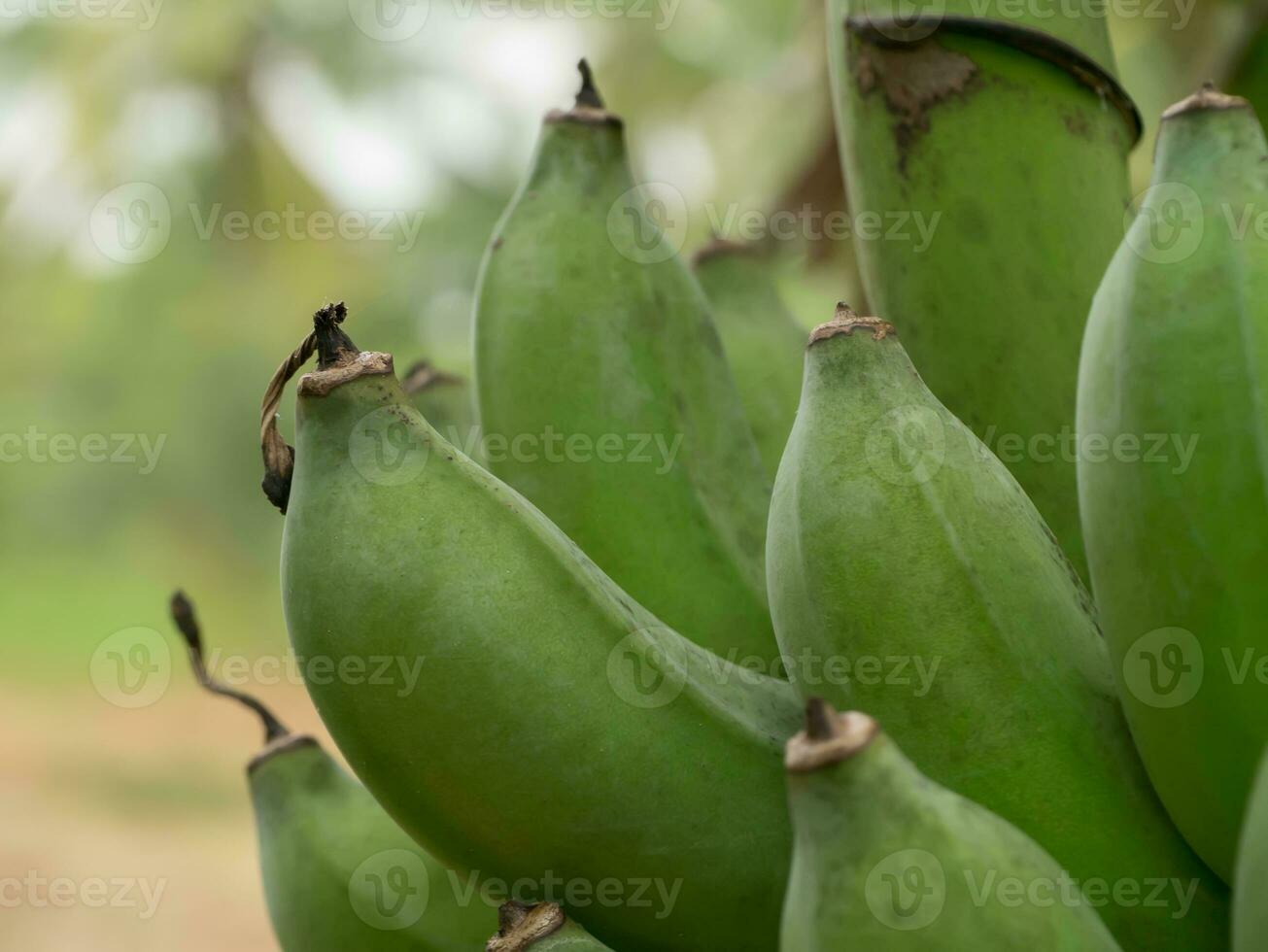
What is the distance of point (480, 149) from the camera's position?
25.4 ft

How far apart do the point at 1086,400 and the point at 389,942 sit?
1.78ft

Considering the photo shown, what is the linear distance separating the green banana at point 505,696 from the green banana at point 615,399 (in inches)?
5.9

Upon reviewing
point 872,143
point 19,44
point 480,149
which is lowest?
point 872,143

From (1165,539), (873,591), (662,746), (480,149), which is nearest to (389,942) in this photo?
(662,746)

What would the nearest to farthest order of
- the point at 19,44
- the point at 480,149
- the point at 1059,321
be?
1. the point at 1059,321
2. the point at 19,44
3. the point at 480,149

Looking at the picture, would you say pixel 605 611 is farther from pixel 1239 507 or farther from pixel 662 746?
pixel 1239 507

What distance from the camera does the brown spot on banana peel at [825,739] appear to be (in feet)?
1.57

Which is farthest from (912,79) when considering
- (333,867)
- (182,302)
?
(182,302)

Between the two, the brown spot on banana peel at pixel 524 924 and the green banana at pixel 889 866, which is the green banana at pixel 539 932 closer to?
the brown spot on banana peel at pixel 524 924

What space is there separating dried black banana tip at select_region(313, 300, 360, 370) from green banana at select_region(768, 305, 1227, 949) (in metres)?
0.22

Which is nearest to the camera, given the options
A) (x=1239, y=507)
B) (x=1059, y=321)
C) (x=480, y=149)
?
(x=1239, y=507)

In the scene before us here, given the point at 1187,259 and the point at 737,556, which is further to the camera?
the point at 737,556

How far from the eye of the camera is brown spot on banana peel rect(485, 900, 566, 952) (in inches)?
24.4

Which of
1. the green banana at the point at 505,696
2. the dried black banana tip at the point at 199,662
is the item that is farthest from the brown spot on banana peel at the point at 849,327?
the dried black banana tip at the point at 199,662
